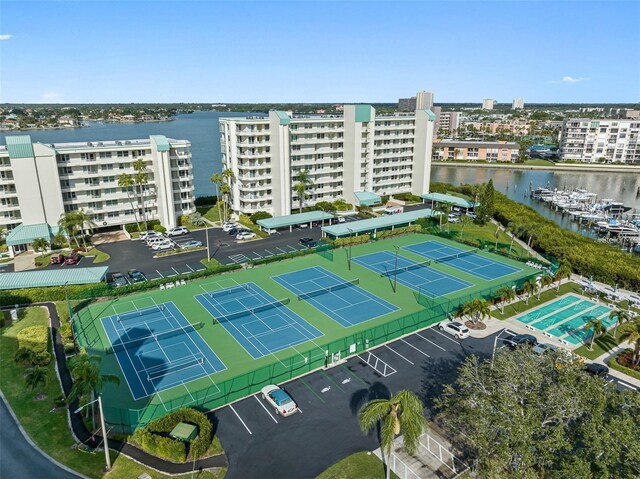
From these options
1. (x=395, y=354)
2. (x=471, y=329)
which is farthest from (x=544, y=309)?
(x=395, y=354)

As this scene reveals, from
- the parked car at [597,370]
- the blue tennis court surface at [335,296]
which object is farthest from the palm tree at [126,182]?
the parked car at [597,370]

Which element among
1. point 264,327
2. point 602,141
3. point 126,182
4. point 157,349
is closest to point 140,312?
point 157,349

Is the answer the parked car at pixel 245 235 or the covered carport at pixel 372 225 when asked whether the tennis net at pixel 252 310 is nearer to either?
the covered carport at pixel 372 225

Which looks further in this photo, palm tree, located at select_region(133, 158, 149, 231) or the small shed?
palm tree, located at select_region(133, 158, 149, 231)

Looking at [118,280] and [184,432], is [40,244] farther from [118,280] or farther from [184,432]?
[184,432]

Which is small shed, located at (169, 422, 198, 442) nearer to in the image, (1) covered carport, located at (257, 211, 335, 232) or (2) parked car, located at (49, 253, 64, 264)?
(2) parked car, located at (49, 253, 64, 264)

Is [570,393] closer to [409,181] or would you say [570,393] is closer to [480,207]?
[480,207]

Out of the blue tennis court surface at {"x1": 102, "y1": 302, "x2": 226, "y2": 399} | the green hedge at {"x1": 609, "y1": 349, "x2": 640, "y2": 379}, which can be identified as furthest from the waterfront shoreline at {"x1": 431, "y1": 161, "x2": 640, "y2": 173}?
the blue tennis court surface at {"x1": 102, "y1": 302, "x2": 226, "y2": 399}

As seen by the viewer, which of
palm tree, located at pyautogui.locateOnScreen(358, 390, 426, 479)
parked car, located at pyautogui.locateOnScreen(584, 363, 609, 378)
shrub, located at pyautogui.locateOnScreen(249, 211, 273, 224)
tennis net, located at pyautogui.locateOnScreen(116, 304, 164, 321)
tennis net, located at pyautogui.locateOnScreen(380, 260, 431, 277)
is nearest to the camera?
palm tree, located at pyautogui.locateOnScreen(358, 390, 426, 479)
